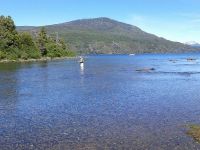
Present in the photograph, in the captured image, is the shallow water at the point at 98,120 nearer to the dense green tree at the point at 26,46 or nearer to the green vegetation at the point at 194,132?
the green vegetation at the point at 194,132

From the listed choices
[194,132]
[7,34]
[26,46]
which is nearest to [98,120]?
[194,132]

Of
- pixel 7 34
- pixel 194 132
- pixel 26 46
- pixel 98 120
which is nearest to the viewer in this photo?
pixel 194 132

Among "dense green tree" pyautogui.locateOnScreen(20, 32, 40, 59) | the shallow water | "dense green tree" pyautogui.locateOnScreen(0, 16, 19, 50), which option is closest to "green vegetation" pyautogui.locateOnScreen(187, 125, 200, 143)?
the shallow water

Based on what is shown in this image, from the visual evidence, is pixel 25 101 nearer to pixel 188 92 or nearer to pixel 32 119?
pixel 32 119

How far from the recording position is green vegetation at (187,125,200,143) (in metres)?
A: 26.9

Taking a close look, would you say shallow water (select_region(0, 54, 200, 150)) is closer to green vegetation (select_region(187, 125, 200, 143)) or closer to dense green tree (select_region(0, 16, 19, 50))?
green vegetation (select_region(187, 125, 200, 143))

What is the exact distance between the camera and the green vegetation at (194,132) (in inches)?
1059

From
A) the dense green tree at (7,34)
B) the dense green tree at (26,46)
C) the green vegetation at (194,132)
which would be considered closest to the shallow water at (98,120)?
the green vegetation at (194,132)

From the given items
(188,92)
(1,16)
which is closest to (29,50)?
(1,16)

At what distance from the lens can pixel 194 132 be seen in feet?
92.8

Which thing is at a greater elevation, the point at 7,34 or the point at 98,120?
the point at 7,34

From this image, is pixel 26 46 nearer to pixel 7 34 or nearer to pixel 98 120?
pixel 7 34

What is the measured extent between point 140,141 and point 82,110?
13567 millimetres

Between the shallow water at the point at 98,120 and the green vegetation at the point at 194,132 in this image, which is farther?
the green vegetation at the point at 194,132
